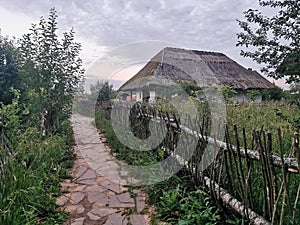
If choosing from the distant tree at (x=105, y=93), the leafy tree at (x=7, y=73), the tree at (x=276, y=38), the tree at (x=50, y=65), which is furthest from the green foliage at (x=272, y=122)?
the distant tree at (x=105, y=93)

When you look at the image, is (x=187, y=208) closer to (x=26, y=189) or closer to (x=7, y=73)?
(x=26, y=189)

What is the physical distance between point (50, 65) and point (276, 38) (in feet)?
13.6

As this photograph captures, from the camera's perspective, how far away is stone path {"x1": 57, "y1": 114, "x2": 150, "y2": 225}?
7.70 feet

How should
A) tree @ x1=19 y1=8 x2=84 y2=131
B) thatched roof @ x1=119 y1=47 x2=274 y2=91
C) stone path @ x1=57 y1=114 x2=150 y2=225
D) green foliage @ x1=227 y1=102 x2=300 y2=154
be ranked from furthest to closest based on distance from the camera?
1. thatched roof @ x1=119 y1=47 x2=274 y2=91
2. tree @ x1=19 y1=8 x2=84 y2=131
3. green foliage @ x1=227 y1=102 x2=300 y2=154
4. stone path @ x1=57 y1=114 x2=150 y2=225

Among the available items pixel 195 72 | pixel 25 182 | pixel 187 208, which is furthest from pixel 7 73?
pixel 195 72

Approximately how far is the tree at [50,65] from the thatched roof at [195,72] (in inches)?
198

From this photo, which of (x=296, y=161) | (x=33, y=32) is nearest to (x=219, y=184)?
(x=296, y=161)

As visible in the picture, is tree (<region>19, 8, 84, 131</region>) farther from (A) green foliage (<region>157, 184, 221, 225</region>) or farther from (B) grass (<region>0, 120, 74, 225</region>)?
(A) green foliage (<region>157, 184, 221, 225</region>)

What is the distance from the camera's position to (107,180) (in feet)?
11.3

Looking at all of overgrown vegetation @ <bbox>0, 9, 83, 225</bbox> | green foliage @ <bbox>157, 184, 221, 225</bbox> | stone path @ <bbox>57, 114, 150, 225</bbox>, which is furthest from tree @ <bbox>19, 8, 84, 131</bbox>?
green foliage @ <bbox>157, 184, 221, 225</bbox>

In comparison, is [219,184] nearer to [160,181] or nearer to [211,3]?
[160,181]

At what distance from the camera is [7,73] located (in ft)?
14.6

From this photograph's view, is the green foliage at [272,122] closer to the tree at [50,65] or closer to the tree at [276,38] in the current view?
the tree at [276,38]

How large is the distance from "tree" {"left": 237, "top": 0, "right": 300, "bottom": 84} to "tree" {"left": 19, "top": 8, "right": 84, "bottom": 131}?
3455 millimetres
